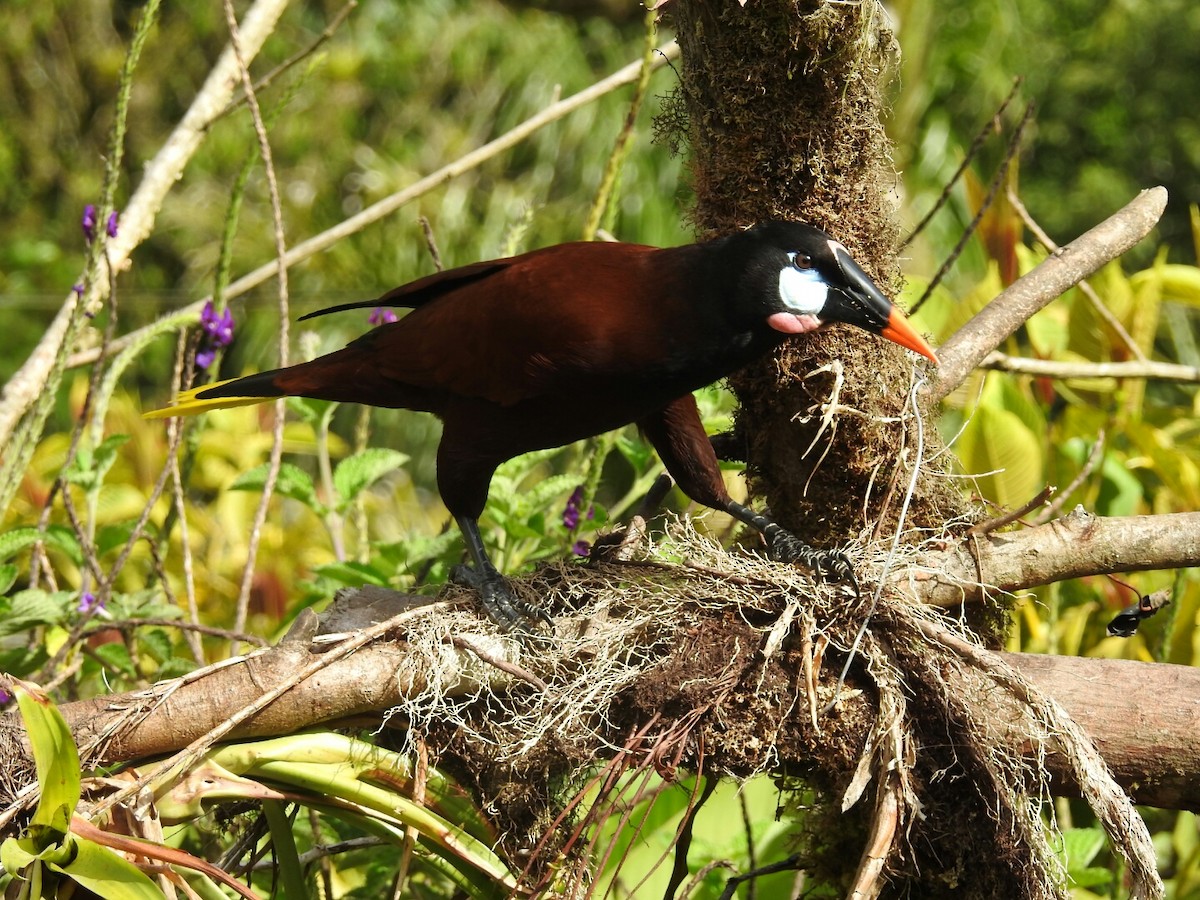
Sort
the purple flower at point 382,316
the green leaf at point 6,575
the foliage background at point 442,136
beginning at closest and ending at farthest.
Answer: the green leaf at point 6,575 < the purple flower at point 382,316 < the foliage background at point 442,136

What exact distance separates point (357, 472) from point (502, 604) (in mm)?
474

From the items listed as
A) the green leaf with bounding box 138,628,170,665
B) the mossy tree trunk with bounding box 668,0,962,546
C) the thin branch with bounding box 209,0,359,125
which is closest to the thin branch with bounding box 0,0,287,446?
the thin branch with bounding box 209,0,359,125

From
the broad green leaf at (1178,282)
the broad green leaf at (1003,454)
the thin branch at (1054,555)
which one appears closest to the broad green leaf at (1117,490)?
the broad green leaf at (1003,454)

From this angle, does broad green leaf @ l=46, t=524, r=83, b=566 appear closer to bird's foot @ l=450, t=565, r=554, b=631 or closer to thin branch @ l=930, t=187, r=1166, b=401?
bird's foot @ l=450, t=565, r=554, b=631

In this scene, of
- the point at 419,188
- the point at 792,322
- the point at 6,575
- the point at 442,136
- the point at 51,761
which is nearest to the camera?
the point at 51,761

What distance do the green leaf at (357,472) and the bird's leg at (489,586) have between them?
0.20 metres

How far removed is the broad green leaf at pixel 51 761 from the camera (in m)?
1.18

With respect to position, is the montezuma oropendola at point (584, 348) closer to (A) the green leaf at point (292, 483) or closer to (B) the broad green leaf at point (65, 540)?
(A) the green leaf at point (292, 483)

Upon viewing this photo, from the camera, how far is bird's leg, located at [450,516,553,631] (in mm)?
1581

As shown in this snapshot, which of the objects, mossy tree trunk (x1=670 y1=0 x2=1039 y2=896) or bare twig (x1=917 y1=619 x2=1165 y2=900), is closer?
bare twig (x1=917 y1=619 x2=1165 y2=900)

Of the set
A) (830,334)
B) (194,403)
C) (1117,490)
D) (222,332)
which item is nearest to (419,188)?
(222,332)

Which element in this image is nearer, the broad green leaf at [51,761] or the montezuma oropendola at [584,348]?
the broad green leaf at [51,761]

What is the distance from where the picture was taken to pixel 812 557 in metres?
1.56

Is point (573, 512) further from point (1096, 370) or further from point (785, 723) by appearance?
point (1096, 370)
